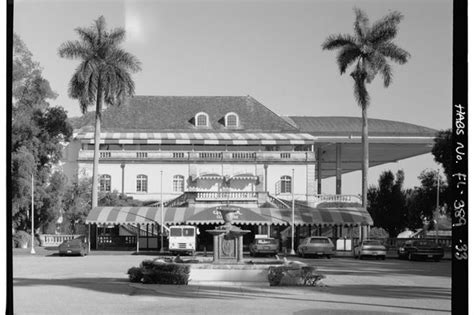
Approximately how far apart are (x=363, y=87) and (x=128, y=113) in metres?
23.3

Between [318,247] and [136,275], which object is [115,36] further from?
[136,275]

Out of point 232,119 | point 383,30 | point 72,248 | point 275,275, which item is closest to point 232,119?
point 232,119

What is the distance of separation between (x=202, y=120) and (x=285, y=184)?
9231 millimetres

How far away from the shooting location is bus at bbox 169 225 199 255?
42000 millimetres

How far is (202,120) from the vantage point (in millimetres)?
67562

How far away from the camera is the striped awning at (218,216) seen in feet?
157

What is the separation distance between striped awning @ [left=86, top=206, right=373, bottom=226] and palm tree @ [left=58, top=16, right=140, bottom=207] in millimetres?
4182

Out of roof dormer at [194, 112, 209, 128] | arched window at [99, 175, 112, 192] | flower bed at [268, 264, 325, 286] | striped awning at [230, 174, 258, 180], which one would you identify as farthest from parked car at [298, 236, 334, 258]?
roof dormer at [194, 112, 209, 128]

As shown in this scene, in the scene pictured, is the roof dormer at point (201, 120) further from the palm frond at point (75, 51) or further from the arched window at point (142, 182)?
the palm frond at point (75, 51)
